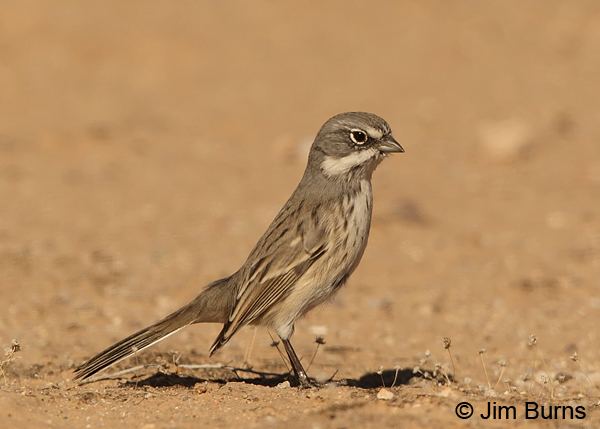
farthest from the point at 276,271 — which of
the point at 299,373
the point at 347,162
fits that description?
the point at 347,162

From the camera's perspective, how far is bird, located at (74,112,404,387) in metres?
7.79

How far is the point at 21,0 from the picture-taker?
21969 mm

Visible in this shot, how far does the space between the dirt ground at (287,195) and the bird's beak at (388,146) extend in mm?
1487

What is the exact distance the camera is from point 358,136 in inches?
322

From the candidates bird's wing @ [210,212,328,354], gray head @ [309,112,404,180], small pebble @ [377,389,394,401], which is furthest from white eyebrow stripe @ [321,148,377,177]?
small pebble @ [377,389,394,401]

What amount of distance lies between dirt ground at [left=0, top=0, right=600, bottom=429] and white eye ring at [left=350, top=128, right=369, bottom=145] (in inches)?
63.4

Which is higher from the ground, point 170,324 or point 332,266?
point 332,266

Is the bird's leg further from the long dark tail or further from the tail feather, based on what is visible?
the tail feather

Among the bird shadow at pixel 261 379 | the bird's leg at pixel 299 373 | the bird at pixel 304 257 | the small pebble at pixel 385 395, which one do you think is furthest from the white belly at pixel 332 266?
the small pebble at pixel 385 395

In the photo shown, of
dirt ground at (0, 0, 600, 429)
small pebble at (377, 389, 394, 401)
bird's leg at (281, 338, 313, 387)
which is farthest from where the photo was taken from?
dirt ground at (0, 0, 600, 429)

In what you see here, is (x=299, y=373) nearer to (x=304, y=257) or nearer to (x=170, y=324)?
(x=304, y=257)

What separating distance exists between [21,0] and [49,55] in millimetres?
1536

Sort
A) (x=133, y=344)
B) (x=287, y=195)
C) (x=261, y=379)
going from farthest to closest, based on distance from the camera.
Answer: (x=287, y=195), (x=261, y=379), (x=133, y=344)

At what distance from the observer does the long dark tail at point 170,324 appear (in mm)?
7613
